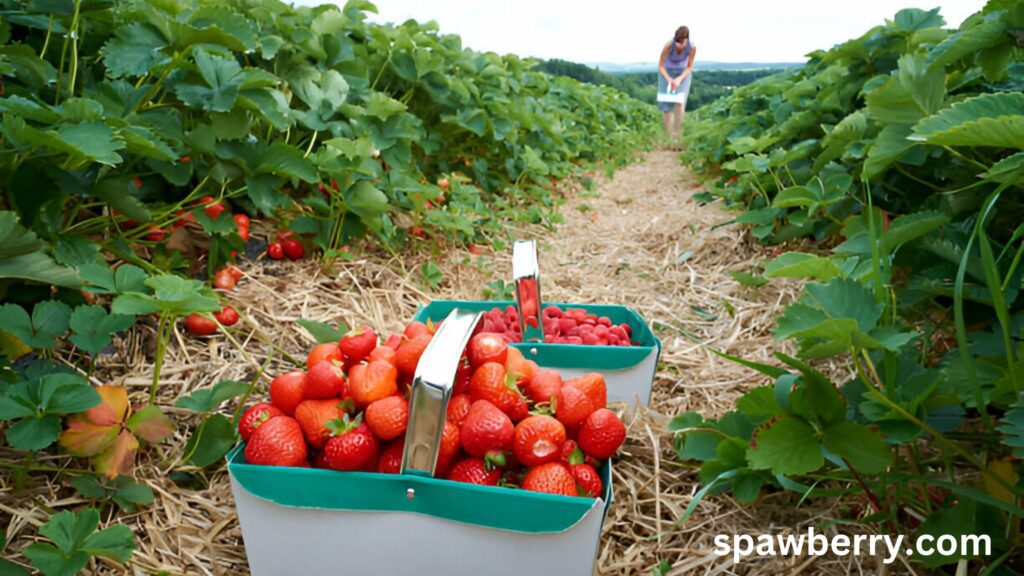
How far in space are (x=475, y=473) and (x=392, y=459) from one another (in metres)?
0.16

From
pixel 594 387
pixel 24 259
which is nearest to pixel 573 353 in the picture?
pixel 594 387

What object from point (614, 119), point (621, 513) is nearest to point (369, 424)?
point (621, 513)

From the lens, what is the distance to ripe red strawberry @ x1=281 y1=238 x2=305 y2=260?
2.47 meters

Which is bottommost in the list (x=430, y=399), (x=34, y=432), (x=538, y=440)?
(x=34, y=432)

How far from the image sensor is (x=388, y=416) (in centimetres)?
112

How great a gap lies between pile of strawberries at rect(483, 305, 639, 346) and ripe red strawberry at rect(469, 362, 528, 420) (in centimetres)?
63

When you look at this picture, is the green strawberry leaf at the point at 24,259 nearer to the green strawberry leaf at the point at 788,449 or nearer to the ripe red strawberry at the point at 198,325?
the ripe red strawberry at the point at 198,325

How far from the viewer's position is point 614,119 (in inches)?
407

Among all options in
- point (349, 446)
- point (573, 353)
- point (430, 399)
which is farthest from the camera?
point (573, 353)

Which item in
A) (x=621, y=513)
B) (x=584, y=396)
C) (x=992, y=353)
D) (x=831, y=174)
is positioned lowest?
(x=621, y=513)

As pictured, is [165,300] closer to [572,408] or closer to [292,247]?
[572,408]

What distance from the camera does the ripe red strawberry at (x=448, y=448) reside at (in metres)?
1.14

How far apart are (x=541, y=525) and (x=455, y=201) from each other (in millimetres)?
2484

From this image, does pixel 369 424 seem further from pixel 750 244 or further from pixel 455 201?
pixel 750 244
